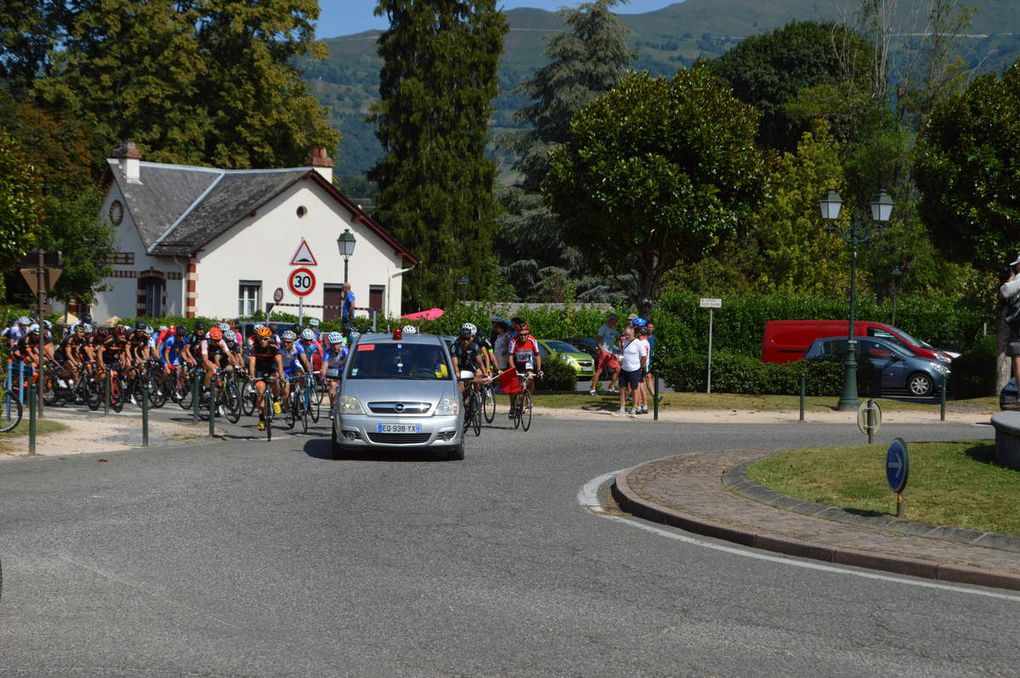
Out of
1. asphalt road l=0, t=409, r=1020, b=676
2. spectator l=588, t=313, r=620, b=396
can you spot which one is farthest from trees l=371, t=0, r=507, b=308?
asphalt road l=0, t=409, r=1020, b=676

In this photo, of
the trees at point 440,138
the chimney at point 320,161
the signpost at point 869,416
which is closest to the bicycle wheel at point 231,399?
the signpost at point 869,416

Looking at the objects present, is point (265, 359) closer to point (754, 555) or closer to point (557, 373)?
point (754, 555)

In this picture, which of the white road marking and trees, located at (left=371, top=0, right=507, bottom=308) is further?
trees, located at (left=371, top=0, right=507, bottom=308)

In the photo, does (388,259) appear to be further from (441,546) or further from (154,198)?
(441,546)

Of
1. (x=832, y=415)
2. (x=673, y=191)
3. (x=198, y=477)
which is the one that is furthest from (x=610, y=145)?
(x=198, y=477)

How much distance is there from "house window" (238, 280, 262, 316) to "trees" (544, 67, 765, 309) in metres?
22.3

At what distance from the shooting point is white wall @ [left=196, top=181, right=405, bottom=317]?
50438mm

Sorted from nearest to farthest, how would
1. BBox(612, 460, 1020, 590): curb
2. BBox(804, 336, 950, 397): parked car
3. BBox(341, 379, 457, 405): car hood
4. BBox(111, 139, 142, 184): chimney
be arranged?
1. BBox(612, 460, 1020, 590): curb
2. BBox(341, 379, 457, 405): car hood
3. BBox(804, 336, 950, 397): parked car
4. BBox(111, 139, 142, 184): chimney

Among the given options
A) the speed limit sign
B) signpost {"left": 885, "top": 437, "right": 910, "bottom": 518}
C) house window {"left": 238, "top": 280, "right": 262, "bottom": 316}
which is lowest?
signpost {"left": 885, "top": 437, "right": 910, "bottom": 518}

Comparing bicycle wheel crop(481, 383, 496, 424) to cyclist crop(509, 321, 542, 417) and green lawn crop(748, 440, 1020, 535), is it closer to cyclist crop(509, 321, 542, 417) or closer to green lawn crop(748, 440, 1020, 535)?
cyclist crop(509, 321, 542, 417)

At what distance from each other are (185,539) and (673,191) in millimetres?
21253

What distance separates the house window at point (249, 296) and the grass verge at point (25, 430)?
28882 mm

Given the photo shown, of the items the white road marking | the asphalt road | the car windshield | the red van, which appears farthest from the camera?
the red van

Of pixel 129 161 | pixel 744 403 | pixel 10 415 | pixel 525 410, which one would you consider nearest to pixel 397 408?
pixel 525 410
